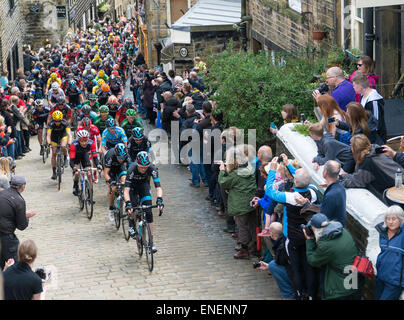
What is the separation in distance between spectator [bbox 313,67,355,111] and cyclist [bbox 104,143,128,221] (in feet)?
12.0

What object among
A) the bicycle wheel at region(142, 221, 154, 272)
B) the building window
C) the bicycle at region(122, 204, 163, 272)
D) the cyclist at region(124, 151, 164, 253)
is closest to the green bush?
the cyclist at region(124, 151, 164, 253)

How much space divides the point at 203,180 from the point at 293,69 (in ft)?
9.41

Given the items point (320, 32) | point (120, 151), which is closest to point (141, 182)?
point (120, 151)

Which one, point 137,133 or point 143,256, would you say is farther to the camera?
point 137,133

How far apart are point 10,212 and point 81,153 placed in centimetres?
480

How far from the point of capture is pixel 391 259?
7.88 metres

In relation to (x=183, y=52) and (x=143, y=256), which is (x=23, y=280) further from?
(x=183, y=52)

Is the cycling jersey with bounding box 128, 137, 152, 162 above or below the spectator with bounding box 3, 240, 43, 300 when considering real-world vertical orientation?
above

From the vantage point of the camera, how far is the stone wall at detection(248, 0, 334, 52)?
54.9 ft

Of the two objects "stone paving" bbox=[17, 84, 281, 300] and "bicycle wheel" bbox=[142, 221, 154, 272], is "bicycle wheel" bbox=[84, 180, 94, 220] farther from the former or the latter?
"bicycle wheel" bbox=[142, 221, 154, 272]

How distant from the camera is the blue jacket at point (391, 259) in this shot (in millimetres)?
7828

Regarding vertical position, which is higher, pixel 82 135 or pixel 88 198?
pixel 82 135

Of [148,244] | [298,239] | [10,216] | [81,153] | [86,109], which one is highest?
[86,109]
